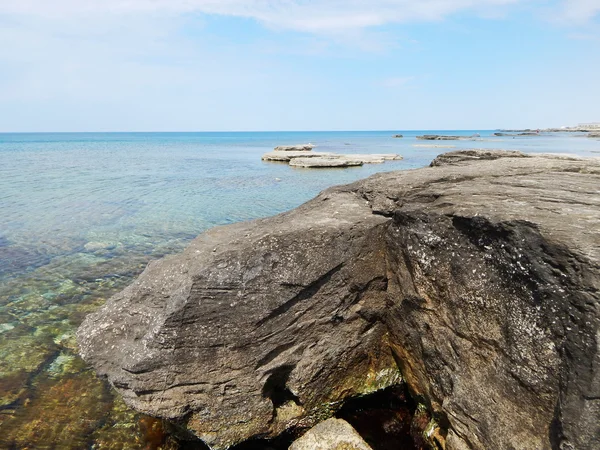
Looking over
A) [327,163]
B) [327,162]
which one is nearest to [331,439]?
[327,163]

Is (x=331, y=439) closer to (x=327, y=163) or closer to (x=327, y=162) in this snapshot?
(x=327, y=163)

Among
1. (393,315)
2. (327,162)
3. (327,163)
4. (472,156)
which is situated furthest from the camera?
(327,162)

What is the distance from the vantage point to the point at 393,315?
8219 mm

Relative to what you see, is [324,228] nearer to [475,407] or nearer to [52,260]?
[475,407]

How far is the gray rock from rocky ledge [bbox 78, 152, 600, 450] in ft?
2.78

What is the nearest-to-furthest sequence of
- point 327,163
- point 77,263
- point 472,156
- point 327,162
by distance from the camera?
point 472,156 → point 77,263 → point 327,163 → point 327,162

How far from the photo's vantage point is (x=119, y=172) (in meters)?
51.3

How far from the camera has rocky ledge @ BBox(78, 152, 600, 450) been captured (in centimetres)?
538

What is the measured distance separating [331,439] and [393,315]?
107 inches

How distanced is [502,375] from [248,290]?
14.4 feet

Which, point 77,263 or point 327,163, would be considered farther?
point 327,163

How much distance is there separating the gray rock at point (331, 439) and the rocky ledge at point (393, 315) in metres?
0.85

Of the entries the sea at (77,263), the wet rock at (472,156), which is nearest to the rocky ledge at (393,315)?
the wet rock at (472,156)

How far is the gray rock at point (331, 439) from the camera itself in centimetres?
679
